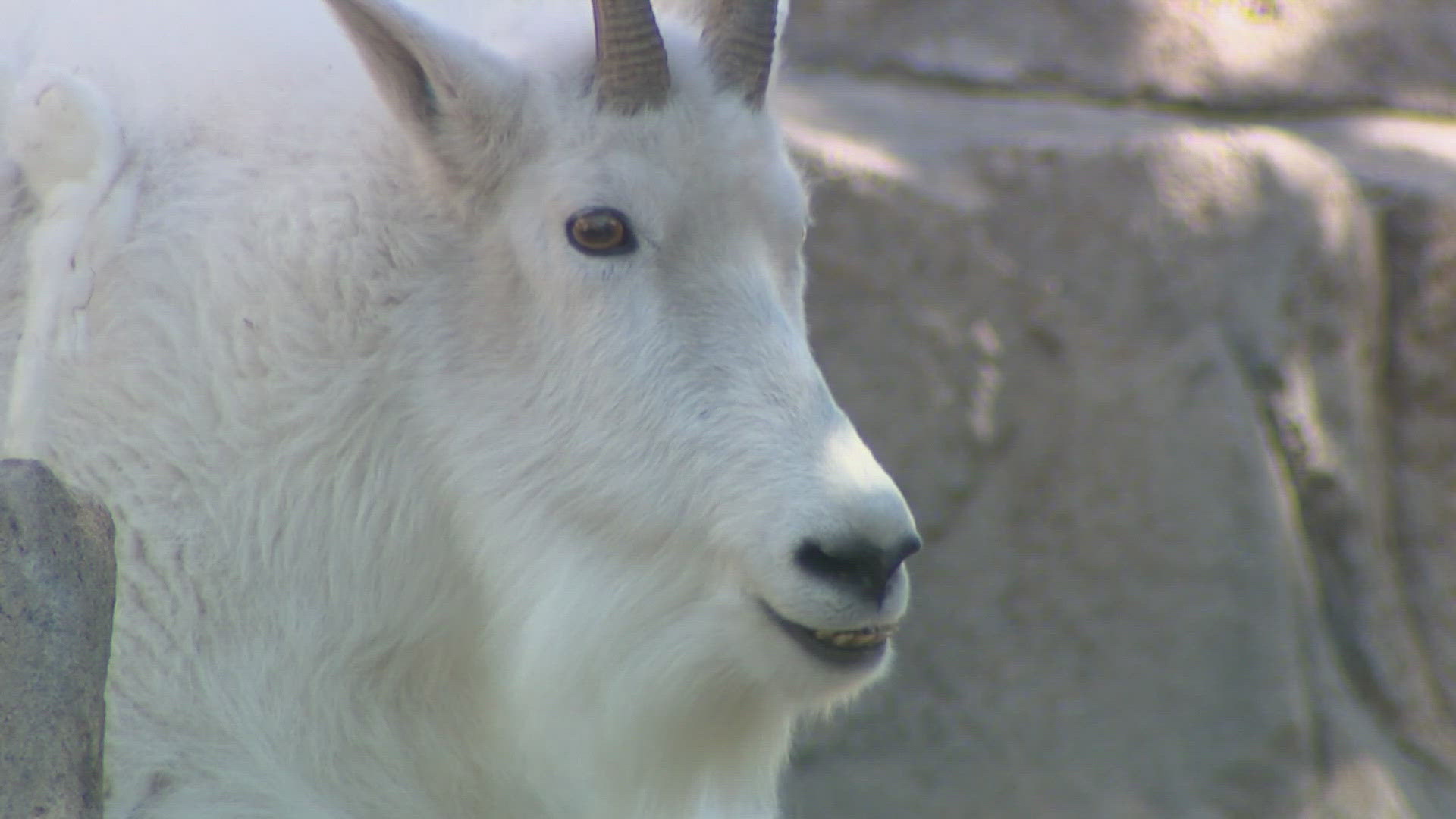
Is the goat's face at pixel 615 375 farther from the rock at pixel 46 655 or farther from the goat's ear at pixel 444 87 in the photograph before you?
the rock at pixel 46 655

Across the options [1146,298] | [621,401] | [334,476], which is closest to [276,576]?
[334,476]

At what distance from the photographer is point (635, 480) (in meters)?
2.59

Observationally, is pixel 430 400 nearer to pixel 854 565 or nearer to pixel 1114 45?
pixel 854 565

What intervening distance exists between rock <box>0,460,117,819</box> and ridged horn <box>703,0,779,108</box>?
1.30 metres

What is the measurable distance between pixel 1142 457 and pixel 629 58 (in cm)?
251

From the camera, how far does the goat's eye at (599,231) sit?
2.62 m

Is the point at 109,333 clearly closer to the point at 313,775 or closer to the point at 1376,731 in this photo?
the point at 313,775

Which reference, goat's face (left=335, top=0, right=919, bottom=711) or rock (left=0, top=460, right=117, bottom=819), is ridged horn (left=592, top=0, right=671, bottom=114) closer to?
goat's face (left=335, top=0, right=919, bottom=711)

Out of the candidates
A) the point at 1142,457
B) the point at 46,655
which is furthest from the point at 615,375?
the point at 1142,457

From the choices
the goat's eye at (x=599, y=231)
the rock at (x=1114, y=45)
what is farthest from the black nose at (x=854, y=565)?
the rock at (x=1114, y=45)

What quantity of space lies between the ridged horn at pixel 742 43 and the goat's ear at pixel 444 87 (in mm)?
331

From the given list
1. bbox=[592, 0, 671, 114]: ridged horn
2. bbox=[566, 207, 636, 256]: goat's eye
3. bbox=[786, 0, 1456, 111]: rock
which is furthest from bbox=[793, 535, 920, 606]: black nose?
bbox=[786, 0, 1456, 111]: rock

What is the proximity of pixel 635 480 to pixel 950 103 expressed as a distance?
9.63 ft

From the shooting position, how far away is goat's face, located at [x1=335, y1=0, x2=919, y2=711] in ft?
8.30
